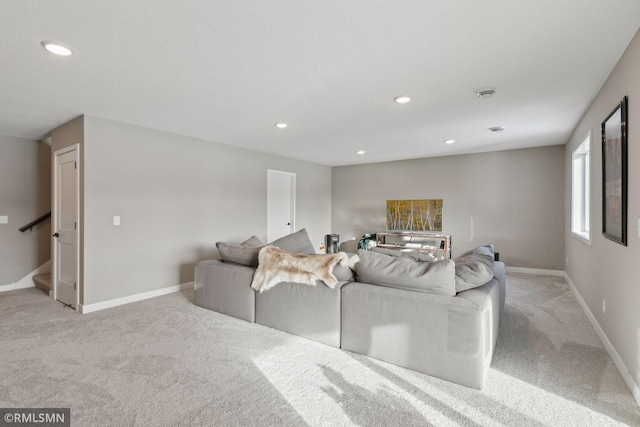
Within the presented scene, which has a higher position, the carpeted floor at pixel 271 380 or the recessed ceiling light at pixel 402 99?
the recessed ceiling light at pixel 402 99

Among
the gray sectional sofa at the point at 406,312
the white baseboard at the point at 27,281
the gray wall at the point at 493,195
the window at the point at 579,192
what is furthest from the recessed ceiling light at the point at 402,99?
the white baseboard at the point at 27,281

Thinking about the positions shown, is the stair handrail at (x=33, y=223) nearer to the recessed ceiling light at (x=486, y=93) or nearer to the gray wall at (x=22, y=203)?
the gray wall at (x=22, y=203)

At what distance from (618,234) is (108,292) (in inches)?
200

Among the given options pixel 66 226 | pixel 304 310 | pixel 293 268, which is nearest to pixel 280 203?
pixel 66 226

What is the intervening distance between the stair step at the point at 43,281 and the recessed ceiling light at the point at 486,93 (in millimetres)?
5828

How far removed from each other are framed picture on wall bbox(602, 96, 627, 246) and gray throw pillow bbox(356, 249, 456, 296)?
1.24 meters

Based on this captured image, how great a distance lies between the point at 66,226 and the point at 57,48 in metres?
2.68

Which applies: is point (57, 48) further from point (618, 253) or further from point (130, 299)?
point (618, 253)

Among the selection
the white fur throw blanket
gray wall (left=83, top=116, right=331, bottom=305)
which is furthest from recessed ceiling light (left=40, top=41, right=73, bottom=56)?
the white fur throw blanket

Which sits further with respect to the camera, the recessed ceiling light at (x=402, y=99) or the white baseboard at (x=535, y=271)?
the white baseboard at (x=535, y=271)

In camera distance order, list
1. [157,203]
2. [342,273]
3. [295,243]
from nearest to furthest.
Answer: [342,273] < [295,243] < [157,203]

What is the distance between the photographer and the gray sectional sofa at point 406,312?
217 centimetres

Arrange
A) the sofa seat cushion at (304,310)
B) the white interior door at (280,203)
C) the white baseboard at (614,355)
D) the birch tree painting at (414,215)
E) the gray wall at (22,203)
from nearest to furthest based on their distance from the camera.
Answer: the white baseboard at (614,355) < the sofa seat cushion at (304,310) < the gray wall at (22,203) < the white interior door at (280,203) < the birch tree painting at (414,215)

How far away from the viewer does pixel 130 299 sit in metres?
4.15
